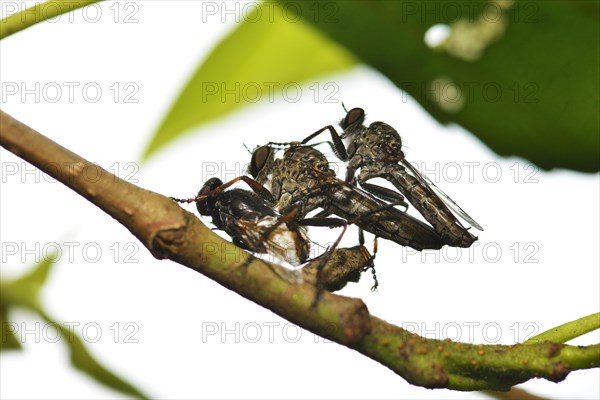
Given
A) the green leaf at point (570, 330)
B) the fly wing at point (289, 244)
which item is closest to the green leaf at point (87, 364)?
the fly wing at point (289, 244)

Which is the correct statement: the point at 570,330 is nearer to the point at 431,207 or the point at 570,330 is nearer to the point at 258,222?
the point at 258,222

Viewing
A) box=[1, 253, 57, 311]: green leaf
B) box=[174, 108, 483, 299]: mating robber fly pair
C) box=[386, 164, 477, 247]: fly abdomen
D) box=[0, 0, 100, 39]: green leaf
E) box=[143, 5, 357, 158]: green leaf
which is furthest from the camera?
box=[386, 164, 477, 247]: fly abdomen

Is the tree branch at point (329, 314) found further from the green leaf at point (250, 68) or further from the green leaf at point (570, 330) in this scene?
the green leaf at point (250, 68)

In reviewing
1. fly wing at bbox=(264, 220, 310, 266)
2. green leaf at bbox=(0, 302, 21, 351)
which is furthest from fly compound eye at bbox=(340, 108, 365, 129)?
green leaf at bbox=(0, 302, 21, 351)

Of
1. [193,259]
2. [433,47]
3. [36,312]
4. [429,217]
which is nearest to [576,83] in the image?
[433,47]

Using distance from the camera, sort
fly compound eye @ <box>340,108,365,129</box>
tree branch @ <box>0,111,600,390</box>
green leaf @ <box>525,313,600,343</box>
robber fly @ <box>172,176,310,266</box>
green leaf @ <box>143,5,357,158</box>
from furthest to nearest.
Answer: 1. fly compound eye @ <box>340,108,365,129</box>
2. green leaf @ <box>143,5,357,158</box>
3. robber fly @ <box>172,176,310,266</box>
4. green leaf @ <box>525,313,600,343</box>
5. tree branch @ <box>0,111,600,390</box>

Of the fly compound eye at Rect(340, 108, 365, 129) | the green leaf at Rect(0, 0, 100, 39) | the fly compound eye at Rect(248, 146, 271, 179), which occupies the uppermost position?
the fly compound eye at Rect(340, 108, 365, 129)

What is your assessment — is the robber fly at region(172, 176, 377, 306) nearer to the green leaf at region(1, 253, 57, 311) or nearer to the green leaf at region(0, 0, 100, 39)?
the green leaf at region(1, 253, 57, 311)
